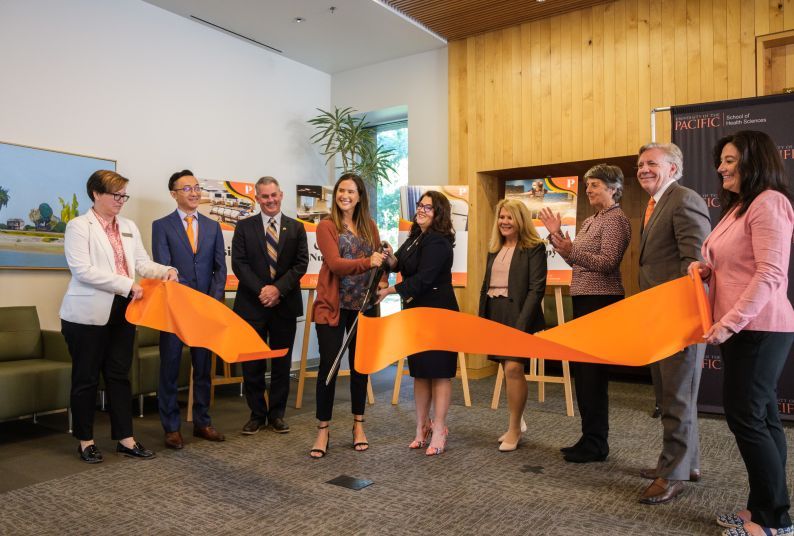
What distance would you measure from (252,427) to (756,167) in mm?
3306

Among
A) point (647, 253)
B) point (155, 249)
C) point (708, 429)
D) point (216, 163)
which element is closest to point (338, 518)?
point (647, 253)

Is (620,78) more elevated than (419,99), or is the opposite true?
(419,99)

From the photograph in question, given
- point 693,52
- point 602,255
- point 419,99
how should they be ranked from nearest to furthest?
1. point 602,255
2. point 693,52
3. point 419,99

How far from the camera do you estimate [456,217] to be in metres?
5.71

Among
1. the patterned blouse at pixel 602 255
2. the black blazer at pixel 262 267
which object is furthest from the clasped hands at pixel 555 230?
the black blazer at pixel 262 267

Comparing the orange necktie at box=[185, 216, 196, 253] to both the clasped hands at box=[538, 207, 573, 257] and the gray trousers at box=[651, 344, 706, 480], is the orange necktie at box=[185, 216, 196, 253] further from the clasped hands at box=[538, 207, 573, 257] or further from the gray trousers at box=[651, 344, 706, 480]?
the gray trousers at box=[651, 344, 706, 480]

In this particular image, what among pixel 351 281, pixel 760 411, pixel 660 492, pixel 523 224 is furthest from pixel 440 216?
pixel 760 411

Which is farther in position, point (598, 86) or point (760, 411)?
point (598, 86)

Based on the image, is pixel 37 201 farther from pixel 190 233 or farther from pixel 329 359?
pixel 329 359

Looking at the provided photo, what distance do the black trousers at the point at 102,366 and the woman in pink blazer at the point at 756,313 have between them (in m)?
3.04

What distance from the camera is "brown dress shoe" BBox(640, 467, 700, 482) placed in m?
3.04

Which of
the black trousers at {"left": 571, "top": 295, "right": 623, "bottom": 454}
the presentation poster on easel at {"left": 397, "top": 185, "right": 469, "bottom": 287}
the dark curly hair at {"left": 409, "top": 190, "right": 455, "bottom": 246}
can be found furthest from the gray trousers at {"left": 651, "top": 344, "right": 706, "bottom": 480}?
the presentation poster on easel at {"left": 397, "top": 185, "right": 469, "bottom": 287}

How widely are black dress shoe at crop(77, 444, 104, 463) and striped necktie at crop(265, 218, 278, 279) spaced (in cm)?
146

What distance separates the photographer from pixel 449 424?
4.37m
